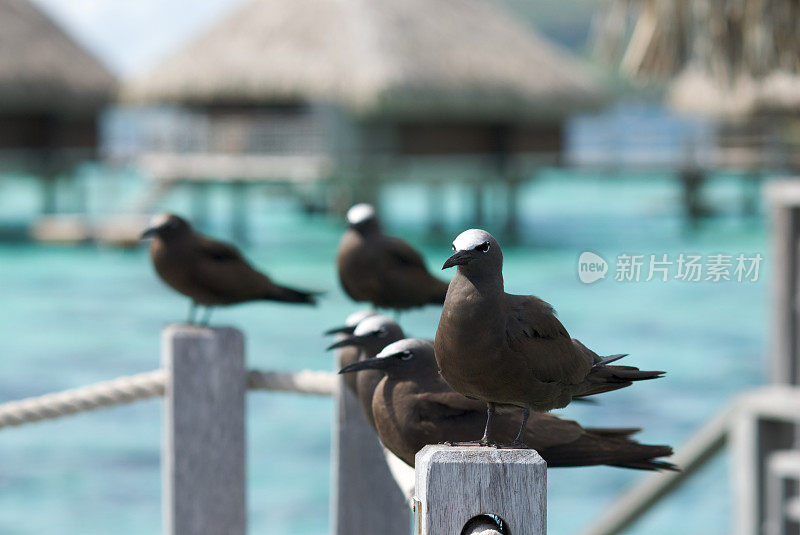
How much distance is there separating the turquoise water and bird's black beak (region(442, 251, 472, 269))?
0.63 feet

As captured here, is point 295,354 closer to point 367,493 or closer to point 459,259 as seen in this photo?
point 367,493

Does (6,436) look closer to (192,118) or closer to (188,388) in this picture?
(188,388)

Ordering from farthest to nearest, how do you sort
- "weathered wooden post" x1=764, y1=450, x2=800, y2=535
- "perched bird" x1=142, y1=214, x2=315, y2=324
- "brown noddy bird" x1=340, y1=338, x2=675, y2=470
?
1. "weathered wooden post" x1=764, y1=450, x2=800, y2=535
2. "perched bird" x1=142, y1=214, x2=315, y2=324
3. "brown noddy bird" x1=340, y1=338, x2=675, y2=470

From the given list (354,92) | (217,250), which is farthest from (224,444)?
(354,92)

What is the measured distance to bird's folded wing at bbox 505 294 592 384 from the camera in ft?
4.56

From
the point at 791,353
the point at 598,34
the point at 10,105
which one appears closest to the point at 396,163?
the point at 10,105

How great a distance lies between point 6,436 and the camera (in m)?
9.52

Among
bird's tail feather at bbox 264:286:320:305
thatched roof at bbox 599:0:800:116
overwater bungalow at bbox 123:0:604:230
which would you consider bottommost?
bird's tail feather at bbox 264:286:320:305

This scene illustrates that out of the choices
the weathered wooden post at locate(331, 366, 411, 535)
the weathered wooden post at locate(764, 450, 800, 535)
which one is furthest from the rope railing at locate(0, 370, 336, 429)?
the weathered wooden post at locate(764, 450, 800, 535)

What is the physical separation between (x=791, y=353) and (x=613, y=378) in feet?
9.24

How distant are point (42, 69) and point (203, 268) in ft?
69.3

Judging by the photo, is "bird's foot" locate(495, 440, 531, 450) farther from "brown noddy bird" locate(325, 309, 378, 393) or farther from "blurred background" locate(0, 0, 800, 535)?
"blurred background" locate(0, 0, 800, 535)

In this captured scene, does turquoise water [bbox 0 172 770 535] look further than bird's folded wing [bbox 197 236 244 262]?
Yes

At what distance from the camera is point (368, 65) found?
1944 cm
